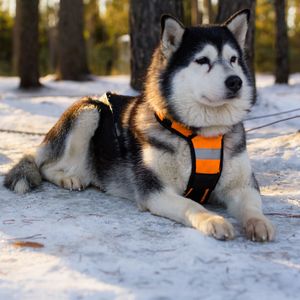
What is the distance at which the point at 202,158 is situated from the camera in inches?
127

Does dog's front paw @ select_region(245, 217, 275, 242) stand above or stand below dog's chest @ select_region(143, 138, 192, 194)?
below

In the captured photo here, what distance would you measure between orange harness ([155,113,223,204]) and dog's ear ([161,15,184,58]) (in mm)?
454

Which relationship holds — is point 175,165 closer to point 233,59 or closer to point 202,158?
point 202,158

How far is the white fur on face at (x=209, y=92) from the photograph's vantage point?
120 inches

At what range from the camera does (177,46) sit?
3332mm

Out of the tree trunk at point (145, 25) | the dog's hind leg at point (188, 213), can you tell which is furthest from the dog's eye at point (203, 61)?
the tree trunk at point (145, 25)

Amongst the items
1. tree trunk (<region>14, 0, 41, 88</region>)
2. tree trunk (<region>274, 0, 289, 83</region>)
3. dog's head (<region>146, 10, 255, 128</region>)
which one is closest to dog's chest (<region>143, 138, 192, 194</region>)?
dog's head (<region>146, 10, 255, 128</region>)

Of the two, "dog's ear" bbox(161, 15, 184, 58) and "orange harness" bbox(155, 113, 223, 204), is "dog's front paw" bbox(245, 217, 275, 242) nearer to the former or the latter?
"orange harness" bbox(155, 113, 223, 204)

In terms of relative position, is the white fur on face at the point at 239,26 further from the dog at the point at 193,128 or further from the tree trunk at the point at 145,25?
the tree trunk at the point at 145,25

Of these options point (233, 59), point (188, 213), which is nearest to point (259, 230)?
point (188, 213)

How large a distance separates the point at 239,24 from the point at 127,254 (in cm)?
174

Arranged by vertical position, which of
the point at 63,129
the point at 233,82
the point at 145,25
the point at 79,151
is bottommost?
the point at 79,151

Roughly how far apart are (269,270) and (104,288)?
0.74 metres

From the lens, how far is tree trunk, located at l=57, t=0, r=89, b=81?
43.9 feet
